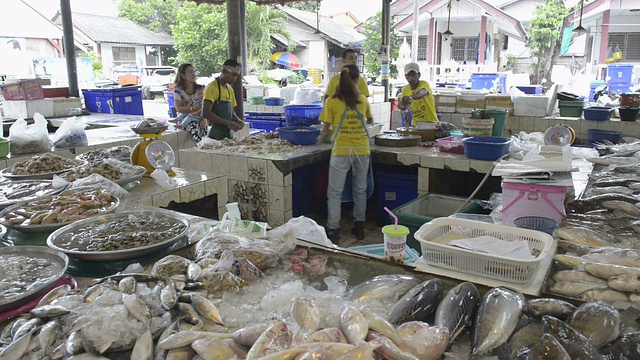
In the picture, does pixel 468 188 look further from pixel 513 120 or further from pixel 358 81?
pixel 513 120

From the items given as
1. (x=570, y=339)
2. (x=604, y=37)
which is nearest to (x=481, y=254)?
(x=570, y=339)

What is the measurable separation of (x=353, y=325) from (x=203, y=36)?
22.6 metres

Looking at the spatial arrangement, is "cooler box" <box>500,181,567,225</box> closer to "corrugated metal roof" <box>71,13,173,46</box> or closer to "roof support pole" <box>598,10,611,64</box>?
"roof support pole" <box>598,10,611,64</box>

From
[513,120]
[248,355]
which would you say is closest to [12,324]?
[248,355]

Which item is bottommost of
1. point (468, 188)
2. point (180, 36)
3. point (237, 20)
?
point (468, 188)

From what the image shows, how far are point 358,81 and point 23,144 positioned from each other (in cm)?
348

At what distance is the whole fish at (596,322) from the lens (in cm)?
138

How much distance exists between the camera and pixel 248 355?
1242 mm

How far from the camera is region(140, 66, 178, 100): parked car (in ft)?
78.2

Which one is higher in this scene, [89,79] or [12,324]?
[89,79]

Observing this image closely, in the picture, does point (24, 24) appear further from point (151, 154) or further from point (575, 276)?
point (575, 276)

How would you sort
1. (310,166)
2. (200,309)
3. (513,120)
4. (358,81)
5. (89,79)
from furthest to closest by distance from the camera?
(89,79) < (513,120) < (310,166) < (358,81) < (200,309)

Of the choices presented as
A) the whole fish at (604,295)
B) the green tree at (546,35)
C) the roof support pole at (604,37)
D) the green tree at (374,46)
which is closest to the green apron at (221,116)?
the whole fish at (604,295)

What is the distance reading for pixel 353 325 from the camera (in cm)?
136
